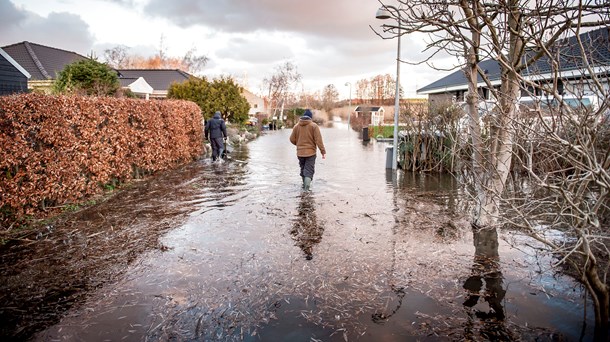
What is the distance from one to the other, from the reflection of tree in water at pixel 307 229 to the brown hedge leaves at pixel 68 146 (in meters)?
4.10

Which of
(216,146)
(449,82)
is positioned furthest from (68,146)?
(449,82)

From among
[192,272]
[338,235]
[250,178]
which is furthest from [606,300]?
[250,178]

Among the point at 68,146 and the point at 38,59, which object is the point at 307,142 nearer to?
the point at 68,146

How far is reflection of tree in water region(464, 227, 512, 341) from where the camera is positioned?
344 cm

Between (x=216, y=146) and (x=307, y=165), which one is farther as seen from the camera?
(x=216, y=146)

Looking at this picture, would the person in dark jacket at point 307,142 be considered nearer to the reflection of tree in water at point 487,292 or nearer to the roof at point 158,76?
the reflection of tree in water at point 487,292

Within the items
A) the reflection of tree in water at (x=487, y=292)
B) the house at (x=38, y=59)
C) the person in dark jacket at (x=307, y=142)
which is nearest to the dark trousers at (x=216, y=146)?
the person in dark jacket at (x=307, y=142)

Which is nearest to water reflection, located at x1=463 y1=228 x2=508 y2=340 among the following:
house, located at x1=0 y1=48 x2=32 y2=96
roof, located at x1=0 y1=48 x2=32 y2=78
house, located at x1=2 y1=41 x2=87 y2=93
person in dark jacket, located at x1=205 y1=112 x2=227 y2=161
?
person in dark jacket, located at x1=205 y1=112 x2=227 y2=161

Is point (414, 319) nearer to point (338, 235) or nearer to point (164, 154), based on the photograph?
point (338, 235)

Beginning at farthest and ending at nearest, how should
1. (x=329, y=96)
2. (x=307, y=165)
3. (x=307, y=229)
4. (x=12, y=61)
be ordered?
(x=329, y=96)
(x=12, y=61)
(x=307, y=165)
(x=307, y=229)

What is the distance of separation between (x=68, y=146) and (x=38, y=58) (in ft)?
89.5

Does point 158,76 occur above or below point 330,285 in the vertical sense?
above

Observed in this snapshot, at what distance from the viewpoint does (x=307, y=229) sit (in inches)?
250

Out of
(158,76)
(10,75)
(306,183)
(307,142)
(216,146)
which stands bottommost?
(306,183)
